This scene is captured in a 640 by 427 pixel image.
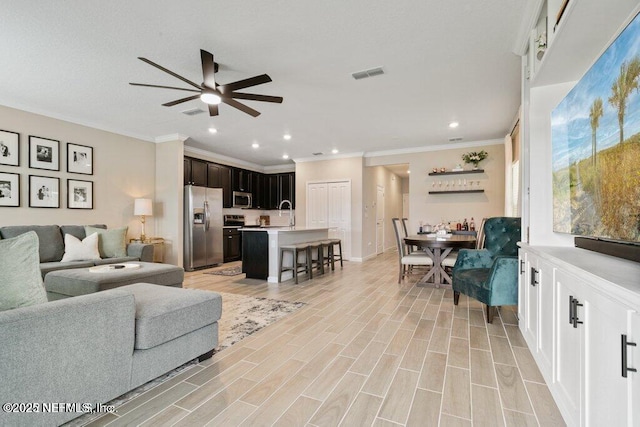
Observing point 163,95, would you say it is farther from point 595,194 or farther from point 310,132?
point 595,194

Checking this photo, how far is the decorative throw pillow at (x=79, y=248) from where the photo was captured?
13.8ft

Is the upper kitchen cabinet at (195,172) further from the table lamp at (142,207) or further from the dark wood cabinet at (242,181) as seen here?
the table lamp at (142,207)

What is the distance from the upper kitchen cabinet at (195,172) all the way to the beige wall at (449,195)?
13.3ft

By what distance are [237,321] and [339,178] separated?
5.07 m

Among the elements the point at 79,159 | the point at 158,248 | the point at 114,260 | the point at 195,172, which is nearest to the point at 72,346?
the point at 114,260

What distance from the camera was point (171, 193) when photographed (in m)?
5.96

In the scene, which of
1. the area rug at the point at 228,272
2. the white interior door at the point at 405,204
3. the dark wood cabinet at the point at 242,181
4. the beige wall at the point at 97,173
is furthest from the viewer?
the white interior door at the point at 405,204

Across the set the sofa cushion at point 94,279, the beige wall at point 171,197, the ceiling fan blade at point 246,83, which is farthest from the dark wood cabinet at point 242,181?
the ceiling fan blade at point 246,83

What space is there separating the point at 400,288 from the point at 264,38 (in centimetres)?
363

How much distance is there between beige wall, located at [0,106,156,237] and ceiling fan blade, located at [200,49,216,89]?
346cm

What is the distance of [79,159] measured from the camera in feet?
16.0

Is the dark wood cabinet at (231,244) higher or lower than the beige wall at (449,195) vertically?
lower

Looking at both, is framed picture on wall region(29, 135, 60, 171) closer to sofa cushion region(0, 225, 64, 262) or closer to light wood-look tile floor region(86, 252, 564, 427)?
sofa cushion region(0, 225, 64, 262)

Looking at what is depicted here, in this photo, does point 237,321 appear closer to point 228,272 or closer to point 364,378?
point 364,378
